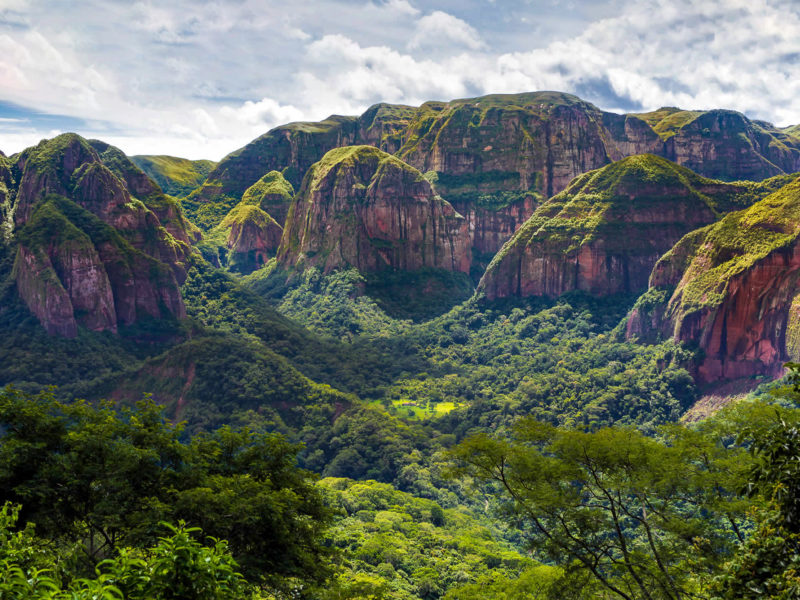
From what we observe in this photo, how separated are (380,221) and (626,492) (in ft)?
395

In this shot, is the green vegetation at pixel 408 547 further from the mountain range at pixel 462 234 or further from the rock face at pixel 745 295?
the rock face at pixel 745 295

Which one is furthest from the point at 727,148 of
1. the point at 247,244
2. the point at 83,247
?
the point at 83,247

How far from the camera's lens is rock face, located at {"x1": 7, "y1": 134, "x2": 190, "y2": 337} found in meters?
77.1

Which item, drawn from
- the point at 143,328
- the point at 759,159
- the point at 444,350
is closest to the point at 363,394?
the point at 444,350

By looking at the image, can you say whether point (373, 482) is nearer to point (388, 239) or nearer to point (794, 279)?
point (794, 279)

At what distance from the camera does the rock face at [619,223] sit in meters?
99.1

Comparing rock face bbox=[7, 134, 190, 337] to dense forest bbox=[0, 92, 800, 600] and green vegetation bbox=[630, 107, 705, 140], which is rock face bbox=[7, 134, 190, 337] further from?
green vegetation bbox=[630, 107, 705, 140]

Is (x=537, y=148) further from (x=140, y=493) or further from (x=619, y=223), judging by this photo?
(x=140, y=493)

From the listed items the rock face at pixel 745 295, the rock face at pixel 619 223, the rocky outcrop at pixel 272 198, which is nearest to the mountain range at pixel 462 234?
the rock face at pixel 745 295

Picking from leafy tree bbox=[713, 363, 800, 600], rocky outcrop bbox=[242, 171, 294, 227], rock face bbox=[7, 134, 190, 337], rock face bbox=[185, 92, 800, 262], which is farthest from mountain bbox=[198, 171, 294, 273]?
leafy tree bbox=[713, 363, 800, 600]

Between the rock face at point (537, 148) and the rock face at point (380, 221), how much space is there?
20.8 metres

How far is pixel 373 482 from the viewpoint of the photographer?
59312mm

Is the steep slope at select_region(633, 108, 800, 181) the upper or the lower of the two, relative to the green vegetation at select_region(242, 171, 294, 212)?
upper

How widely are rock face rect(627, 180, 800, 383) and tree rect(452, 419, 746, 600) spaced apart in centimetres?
4741
